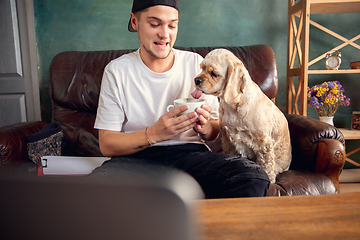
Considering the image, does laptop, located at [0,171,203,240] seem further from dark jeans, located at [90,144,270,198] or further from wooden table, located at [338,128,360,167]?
wooden table, located at [338,128,360,167]

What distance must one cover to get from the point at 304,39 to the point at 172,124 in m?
1.65

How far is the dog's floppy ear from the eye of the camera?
120 cm

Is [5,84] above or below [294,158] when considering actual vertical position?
above

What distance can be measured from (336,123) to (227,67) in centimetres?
197

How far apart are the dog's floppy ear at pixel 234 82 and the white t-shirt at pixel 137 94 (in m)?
A: 0.27

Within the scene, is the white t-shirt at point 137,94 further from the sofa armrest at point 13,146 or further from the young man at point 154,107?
the sofa armrest at point 13,146

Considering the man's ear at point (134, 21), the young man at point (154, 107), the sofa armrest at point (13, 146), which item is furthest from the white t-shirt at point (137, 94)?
the sofa armrest at point (13, 146)

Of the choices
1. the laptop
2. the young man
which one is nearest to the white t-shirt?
the young man

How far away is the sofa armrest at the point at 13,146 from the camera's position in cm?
141

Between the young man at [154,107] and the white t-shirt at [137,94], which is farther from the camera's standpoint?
the white t-shirt at [137,94]

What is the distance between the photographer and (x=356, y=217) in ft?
1.43

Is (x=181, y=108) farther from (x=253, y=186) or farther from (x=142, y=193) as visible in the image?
(x=142, y=193)

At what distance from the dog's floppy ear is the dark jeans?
11.3 inches

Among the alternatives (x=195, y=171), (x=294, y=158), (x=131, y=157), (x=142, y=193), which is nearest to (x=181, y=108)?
(x=195, y=171)
